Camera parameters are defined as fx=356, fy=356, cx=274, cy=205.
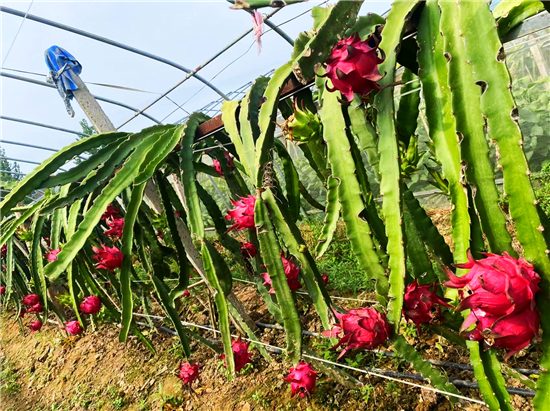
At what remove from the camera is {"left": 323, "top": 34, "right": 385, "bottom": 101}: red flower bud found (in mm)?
525

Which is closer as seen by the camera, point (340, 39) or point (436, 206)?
point (340, 39)

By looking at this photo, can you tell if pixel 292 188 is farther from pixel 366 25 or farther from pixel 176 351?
pixel 176 351

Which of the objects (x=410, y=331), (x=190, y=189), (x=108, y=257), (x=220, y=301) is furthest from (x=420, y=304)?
(x=108, y=257)

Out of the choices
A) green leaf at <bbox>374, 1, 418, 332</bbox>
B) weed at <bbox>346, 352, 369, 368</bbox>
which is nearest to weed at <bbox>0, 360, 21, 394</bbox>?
weed at <bbox>346, 352, 369, 368</bbox>

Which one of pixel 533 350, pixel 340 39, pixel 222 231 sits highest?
pixel 340 39

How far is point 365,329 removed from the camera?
1.89 ft

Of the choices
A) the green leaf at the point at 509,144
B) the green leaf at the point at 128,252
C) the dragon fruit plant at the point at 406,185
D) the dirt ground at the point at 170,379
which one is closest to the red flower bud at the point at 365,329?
the dragon fruit plant at the point at 406,185

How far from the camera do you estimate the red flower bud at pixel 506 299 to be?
39 centimetres

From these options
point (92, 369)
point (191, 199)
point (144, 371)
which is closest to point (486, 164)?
point (191, 199)

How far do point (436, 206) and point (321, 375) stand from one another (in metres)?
1.88

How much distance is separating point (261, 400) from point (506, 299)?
1.10 meters

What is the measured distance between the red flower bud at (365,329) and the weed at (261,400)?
0.80 m

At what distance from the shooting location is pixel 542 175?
196 cm

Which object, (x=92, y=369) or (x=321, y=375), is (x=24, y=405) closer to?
(x=92, y=369)
